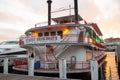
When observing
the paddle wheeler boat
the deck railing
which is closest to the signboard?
the paddle wheeler boat

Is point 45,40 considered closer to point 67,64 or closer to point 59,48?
point 59,48

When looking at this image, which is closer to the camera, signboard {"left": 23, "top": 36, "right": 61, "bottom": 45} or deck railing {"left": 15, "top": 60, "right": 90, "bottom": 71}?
deck railing {"left": 15, "top": 60, "right": 90, "bottom": 71}

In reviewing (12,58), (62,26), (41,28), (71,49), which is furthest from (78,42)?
(12,58)

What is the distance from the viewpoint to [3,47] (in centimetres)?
2633

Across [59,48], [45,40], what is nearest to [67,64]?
[59,48]

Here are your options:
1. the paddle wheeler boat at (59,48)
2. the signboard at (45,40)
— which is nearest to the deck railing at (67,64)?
the paddle wheeler boat at (59,48)

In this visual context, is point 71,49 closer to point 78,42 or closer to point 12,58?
point 78,42

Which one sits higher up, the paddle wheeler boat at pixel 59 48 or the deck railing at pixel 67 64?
the paddle wheeler boat at pixel 59 48

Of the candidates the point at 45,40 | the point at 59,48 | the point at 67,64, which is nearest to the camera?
the point at 67,64

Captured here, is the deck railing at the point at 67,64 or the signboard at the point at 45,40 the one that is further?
the signboard at the point at 45,40

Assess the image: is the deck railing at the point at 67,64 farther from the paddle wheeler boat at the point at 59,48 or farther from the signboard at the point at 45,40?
the signboard at the point at 45,40

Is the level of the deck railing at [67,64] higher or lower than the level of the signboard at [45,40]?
lower

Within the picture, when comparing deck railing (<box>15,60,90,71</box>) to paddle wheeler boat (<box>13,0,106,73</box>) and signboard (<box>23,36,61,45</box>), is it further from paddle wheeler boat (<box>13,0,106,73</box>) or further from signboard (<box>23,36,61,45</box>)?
signboard (<box>23,36,61,45</box>)

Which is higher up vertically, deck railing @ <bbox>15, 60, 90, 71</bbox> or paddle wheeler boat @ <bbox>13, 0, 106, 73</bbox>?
paddle wheeler boat @ <bbox>13, 0, 106, 73</bbox>
